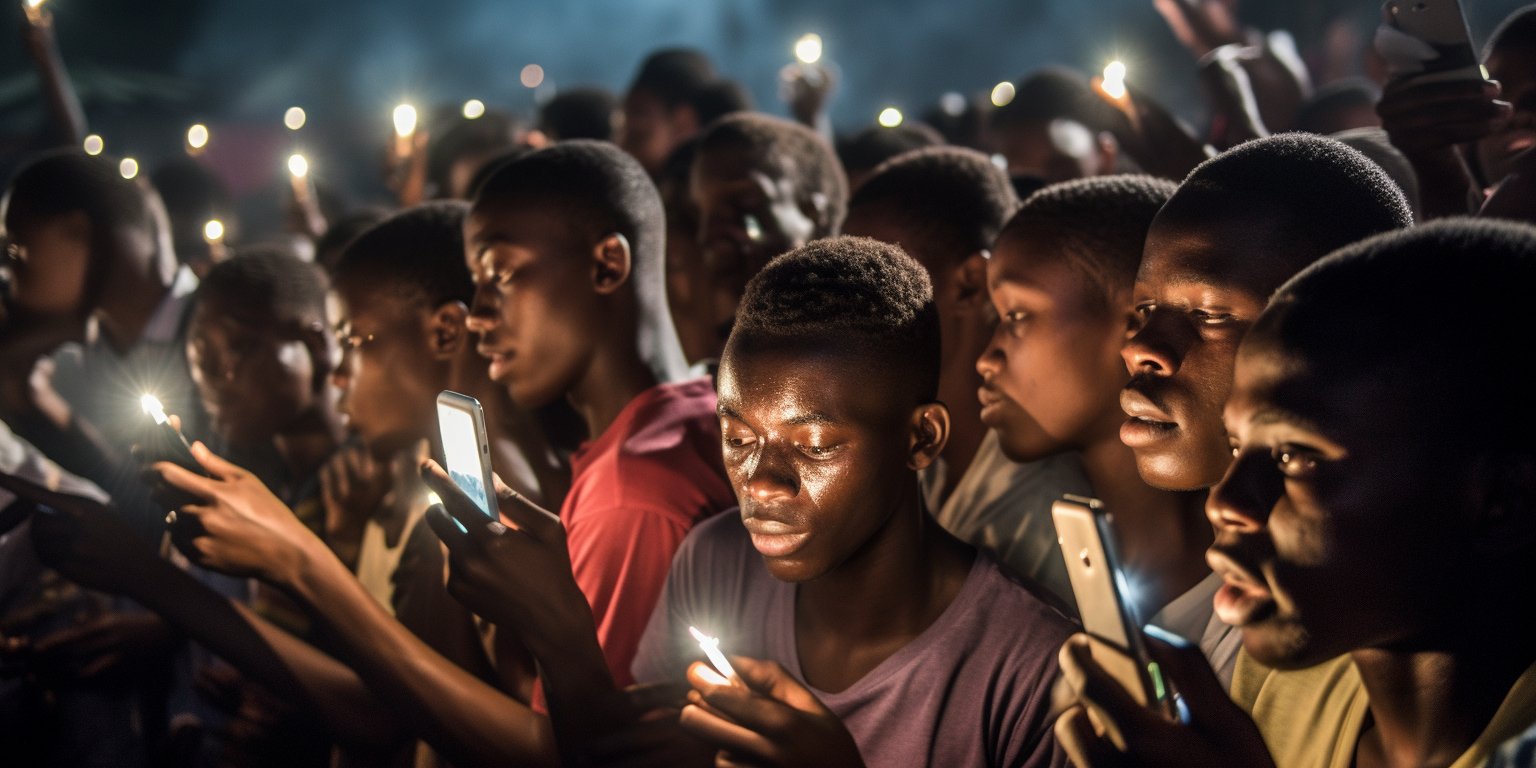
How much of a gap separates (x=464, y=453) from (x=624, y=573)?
0.42m

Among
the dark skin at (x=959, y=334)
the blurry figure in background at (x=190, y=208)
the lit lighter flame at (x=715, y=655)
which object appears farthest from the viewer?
the blurry figure in background at (x=190, y=208)

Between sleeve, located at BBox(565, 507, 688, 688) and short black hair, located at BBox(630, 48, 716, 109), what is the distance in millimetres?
4577

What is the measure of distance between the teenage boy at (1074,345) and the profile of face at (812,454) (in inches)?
19.0

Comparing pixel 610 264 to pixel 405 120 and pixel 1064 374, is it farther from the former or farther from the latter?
pixel 405 120

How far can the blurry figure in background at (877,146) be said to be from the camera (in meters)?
4.87

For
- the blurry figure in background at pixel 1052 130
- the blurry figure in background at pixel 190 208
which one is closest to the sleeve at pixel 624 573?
the blurry figure in background at pixel 1052 130

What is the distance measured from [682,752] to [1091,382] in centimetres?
106

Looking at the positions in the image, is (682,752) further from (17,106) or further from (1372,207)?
(17,106)

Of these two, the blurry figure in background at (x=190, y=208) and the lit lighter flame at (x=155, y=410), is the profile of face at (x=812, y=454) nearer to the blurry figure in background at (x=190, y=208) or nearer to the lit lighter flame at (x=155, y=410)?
the lit lighter flame at (x=155, y=410)

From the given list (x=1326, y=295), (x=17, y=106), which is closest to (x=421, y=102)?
(x=17, y=106)

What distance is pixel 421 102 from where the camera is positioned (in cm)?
1399

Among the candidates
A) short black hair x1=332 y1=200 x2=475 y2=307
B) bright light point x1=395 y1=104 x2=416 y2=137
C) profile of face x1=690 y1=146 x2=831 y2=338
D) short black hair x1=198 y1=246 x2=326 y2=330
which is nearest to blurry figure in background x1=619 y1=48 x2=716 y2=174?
bright light point x1=395 y1=104 x2=416 y2=137

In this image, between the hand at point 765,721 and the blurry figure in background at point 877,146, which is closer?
the hand at point 765,721

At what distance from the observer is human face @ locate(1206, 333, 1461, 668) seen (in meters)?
1.10
